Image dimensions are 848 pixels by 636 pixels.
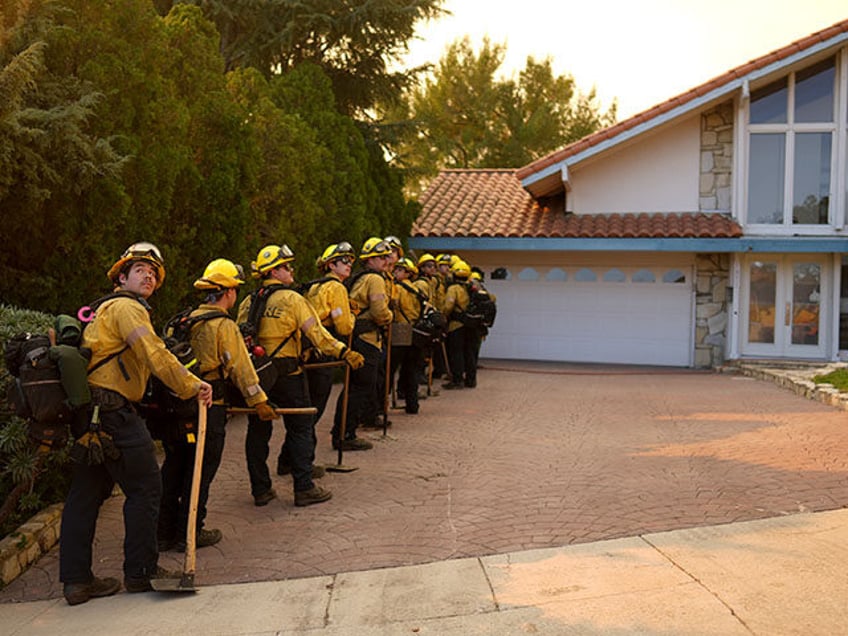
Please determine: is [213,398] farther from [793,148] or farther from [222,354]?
[793,148]

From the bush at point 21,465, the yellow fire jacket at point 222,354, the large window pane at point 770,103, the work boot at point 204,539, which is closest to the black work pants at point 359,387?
the yellow fire jacket at point 222,354

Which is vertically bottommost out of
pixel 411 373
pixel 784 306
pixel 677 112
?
pixel 411 373

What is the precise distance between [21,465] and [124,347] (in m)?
1.17

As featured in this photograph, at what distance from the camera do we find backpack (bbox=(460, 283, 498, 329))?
14320 mm

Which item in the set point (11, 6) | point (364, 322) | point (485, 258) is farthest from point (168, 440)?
point (485, 258)

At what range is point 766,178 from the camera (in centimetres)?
1831

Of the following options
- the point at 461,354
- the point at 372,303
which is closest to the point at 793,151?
→ the point at 461,354

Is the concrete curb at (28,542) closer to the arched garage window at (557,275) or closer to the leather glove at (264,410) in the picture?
the leather glove at (264,410)

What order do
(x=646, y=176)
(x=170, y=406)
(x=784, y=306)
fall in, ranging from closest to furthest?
(x=170, y=406), (x=784, y=306), (x=646, y=176)

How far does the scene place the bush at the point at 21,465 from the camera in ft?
17.9

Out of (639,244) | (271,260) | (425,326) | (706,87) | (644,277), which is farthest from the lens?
(644,277)

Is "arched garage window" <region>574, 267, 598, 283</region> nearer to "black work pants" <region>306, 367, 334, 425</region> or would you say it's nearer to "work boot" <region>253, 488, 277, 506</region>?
"black work pants" <region>306, 367, 334, 425</region>

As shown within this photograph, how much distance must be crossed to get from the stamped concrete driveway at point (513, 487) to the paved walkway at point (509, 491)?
2cm

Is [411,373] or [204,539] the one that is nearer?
[204,539]
